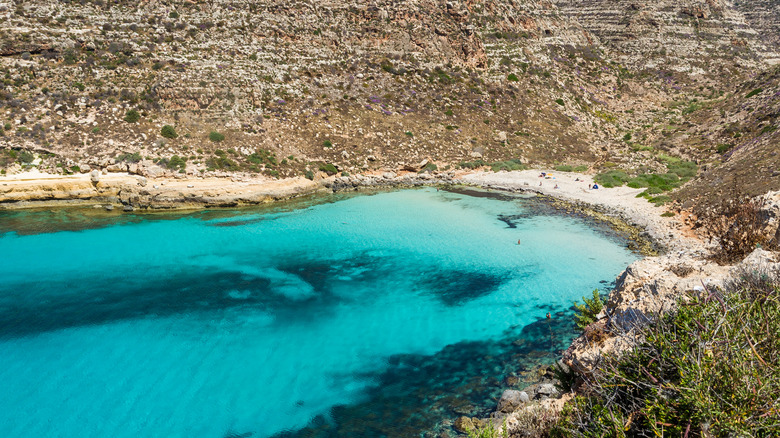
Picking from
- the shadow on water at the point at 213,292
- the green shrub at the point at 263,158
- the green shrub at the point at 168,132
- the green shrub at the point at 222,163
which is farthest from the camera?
the green shrub at the point at 263,158

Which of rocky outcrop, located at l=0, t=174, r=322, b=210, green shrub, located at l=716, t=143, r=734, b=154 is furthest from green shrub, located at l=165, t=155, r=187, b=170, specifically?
green shrub, located at l=716, t=143, r=734, b=154

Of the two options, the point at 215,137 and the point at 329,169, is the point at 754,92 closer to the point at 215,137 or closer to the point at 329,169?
the point at 329,169

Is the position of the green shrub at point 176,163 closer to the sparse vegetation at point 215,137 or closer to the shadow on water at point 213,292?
the sparse vegetation at point 215,137

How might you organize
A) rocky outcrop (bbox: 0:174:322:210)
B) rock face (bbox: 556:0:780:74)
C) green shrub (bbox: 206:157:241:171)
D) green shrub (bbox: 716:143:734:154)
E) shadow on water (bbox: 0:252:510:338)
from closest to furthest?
1. shadow on water (bbox: 0:252:510:338)
2. rocky outcrop (bbox: 0:174:322:210)
3. green shrub (bbox: 206:157:241:171)
4. green shrub (bbox: 716:143:734:154)
5. rock face (bbox: 556:0:780:74)

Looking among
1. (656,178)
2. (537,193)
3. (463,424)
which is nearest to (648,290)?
(463,424)

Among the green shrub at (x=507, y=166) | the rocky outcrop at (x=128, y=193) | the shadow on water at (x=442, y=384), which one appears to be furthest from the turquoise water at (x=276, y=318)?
the green shrub at (x=507, y=166)

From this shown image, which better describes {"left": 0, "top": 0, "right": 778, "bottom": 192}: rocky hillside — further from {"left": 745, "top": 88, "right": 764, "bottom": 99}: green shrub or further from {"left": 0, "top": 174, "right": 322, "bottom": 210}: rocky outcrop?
{"left": 745, "top": 88, "right": 764, "bottom": 99}: green shrub

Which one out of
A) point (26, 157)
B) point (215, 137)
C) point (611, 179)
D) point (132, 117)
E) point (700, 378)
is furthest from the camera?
point (215, 137)
